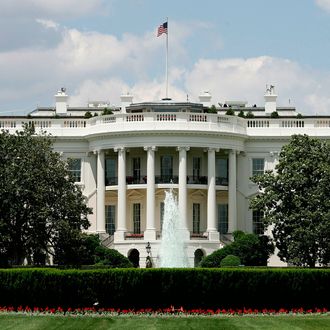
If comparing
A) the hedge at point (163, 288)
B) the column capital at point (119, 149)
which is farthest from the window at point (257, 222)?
the hedge at point (163, 288)

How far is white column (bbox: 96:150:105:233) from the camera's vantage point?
287ft

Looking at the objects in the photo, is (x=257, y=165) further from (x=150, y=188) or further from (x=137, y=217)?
(x=137, y=217)

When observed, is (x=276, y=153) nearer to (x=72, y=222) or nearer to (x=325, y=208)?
(x=325, y=208)

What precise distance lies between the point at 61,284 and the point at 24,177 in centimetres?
2148

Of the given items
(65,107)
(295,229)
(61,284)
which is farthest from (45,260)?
(61,284)

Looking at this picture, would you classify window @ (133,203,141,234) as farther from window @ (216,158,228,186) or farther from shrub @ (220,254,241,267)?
shrub @ (220,254,241,267)

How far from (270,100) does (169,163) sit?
47.0 ft

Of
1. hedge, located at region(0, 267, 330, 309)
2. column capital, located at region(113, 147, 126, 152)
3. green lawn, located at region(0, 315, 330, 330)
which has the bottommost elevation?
green lawn, located at region(0, 315, 330, 330)

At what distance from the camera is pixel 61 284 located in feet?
156

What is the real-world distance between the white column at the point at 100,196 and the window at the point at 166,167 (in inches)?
170

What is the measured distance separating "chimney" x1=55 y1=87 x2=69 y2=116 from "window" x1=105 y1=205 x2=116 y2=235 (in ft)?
40.0

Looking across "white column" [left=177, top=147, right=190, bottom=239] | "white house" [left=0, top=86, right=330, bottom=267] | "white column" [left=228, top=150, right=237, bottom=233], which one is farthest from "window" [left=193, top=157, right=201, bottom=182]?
"white column" [left=177, top=147, right=190, bottom=239]

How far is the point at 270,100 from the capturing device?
99.6m

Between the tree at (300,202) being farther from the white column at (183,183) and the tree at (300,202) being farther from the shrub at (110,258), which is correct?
the shrub at (110,258)
